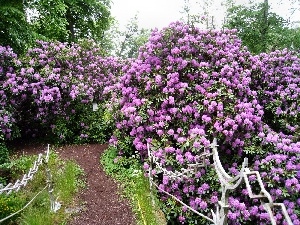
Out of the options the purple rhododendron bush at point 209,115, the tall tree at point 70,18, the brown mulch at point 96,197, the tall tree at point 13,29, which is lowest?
the brown mulch at point 96,197

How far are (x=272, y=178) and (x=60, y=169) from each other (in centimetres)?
450

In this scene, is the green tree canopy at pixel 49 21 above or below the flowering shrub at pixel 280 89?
above

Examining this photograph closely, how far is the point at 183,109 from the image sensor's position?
7.62m

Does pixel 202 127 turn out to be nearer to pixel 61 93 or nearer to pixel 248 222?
pixel 248 222

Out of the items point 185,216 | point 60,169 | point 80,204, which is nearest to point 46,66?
point 60,169

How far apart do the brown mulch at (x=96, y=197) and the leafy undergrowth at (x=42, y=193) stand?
227 mm

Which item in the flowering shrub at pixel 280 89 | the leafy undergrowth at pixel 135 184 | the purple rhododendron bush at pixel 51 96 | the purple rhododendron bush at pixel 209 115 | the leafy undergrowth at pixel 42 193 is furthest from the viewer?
the purple rhododendron bush at pixel 51 96

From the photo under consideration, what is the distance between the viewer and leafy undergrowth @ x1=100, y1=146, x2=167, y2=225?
5.61m

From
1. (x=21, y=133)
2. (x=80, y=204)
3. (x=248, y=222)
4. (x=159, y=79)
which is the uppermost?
(x=159, y=79)

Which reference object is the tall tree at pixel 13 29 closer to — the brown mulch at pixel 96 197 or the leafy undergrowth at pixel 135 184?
the brown mulch at pixel 96 197

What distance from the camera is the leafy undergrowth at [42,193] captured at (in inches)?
202

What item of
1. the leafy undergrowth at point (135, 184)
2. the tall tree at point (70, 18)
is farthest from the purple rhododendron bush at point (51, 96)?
the tall tree at point (70, 18)

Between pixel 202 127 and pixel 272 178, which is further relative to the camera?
pixel 202 127

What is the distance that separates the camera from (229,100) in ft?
24.9
